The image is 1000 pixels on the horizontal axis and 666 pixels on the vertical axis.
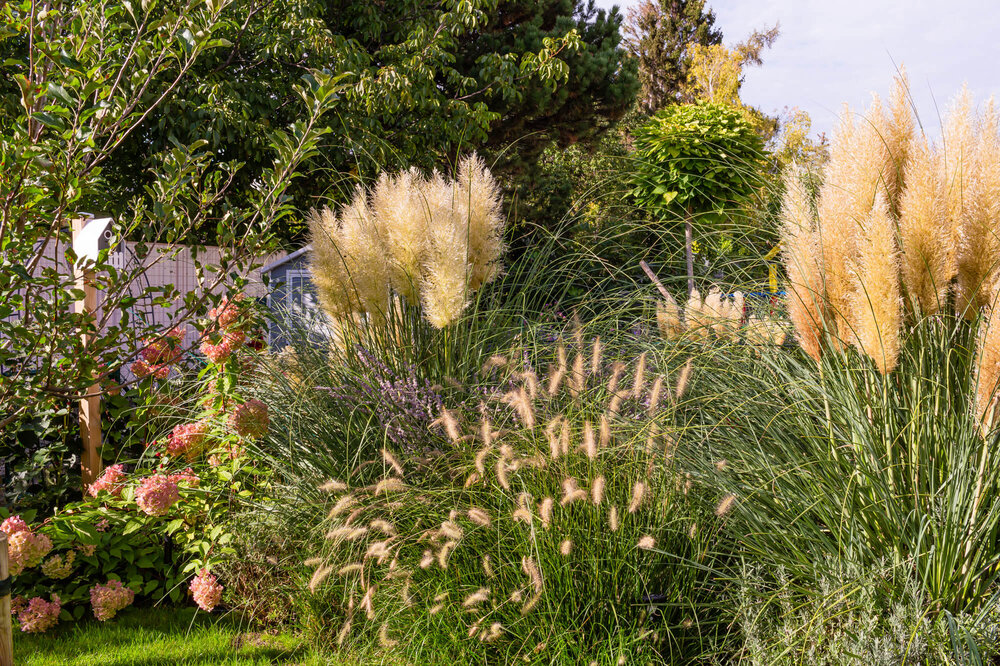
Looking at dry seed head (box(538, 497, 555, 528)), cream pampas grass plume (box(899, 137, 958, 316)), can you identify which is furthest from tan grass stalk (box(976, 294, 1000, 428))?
dry seed head (box(538, 497, 555, 528))

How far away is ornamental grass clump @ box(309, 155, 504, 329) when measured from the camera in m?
3.52

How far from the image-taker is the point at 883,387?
2537 millimetres

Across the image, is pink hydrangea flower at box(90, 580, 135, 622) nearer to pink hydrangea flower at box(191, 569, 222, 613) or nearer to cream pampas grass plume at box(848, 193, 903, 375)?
pink hydrangea flower at box(191, 569, 222, 613)

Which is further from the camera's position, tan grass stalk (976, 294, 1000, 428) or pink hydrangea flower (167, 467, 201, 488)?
pink hydrangea flower (167, 467, 201, 488)

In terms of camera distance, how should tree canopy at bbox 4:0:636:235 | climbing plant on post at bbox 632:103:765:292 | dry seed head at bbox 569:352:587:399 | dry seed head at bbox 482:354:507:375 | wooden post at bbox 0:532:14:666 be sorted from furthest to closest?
tree canopy at bbox 4:0:636:235 → climbing plant on post at bbox 632:103:765:292 → dry seed head at bbox 482:354:507:375 → dry seed head at bbox 569:352:587:399 → wooden post at bbox 0:532:14:666

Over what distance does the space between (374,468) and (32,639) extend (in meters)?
1.91

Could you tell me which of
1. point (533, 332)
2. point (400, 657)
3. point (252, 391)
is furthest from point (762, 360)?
point (252, 391)

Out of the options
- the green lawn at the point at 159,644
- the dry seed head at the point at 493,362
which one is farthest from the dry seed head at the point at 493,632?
the dry seed head at the point at 493,362

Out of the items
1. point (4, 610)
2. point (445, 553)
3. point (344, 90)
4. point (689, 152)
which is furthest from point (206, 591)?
point (689, 152)

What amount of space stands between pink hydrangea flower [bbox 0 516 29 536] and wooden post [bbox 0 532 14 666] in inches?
53.2

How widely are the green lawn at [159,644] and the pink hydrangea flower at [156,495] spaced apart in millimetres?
525

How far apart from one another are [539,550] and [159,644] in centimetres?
204

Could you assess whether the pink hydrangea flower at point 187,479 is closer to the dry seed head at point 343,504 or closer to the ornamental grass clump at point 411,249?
the ornamental grass clump at point 411,249

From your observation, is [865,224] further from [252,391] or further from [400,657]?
[252,391]
